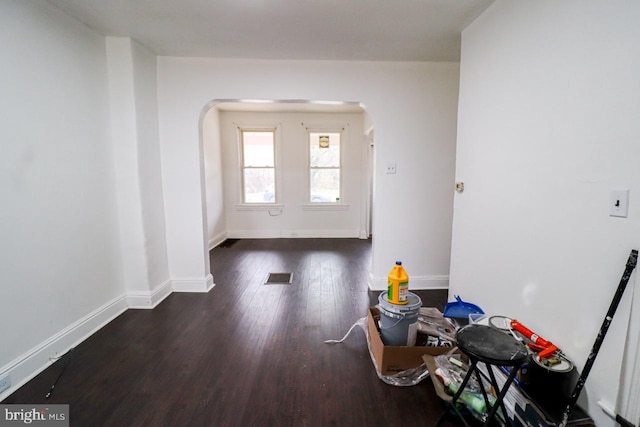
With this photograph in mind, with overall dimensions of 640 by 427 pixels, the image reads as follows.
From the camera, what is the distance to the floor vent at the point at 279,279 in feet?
11.1

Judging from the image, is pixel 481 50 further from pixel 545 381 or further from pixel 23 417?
pixel 23 417

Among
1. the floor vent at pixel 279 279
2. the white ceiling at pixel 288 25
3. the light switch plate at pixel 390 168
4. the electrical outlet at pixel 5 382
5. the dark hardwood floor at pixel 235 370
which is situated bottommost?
the dark hardwood floor at pixel 235 370

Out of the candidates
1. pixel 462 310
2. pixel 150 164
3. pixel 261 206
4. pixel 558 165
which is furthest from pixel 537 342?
pixel 261 206

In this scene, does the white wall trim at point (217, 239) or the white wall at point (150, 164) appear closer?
the white wall at point (150, 164)

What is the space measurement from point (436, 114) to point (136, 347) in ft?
11.5

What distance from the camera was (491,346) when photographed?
123cm

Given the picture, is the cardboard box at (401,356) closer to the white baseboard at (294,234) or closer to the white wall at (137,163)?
the white wall at (137,163)

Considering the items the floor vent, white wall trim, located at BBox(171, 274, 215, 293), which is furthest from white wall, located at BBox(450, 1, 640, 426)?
white wall trim, located at BBox(171, 274, 215, 293)

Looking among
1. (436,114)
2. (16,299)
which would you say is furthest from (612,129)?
(16,299)

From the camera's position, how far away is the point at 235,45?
8.32 feet

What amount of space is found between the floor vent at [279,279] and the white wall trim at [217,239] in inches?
73.6

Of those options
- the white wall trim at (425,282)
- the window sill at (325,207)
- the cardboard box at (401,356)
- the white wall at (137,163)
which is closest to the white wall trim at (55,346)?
the white wall at (137,163)

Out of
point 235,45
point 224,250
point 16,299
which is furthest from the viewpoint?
point 224,250

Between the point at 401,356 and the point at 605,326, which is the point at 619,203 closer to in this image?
the point at 605,326
